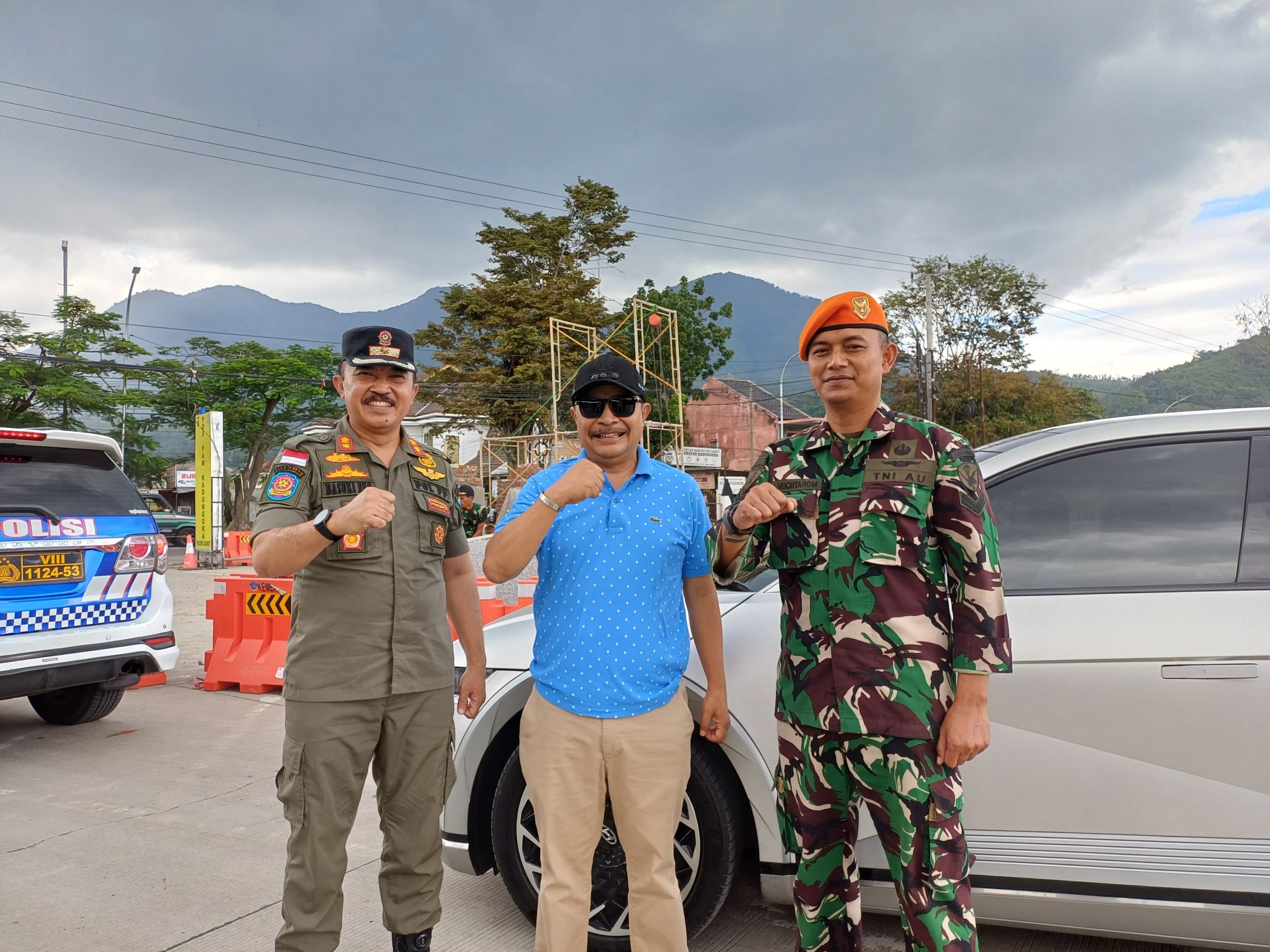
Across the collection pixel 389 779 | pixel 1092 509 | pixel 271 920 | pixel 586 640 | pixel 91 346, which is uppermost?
pixel 91 346

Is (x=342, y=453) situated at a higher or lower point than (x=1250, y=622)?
higher

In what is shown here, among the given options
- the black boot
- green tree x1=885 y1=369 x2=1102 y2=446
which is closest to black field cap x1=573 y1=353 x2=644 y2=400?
the black boot

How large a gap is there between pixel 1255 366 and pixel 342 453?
55645 mm

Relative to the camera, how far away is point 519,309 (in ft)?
114

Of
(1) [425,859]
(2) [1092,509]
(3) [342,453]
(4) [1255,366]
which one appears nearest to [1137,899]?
(2) [1092,509]

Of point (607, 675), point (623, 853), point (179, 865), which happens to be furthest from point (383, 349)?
point (179, 865)

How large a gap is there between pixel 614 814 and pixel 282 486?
1.25 m

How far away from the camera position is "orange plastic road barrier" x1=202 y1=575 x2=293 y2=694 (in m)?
6.90

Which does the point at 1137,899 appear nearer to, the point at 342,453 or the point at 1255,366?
the point at 342,453

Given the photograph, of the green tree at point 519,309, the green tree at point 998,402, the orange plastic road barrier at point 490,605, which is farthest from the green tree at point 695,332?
the orange plastic road barrier at point 490,605

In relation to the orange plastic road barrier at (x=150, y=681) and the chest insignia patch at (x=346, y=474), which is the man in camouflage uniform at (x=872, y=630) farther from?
the orange plastic road barrier at (x=150, y=681)

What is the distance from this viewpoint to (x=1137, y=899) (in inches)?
87.2

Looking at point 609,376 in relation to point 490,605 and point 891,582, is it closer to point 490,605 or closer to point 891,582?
point 891,582

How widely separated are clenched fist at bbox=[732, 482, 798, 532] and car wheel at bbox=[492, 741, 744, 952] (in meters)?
0.93
